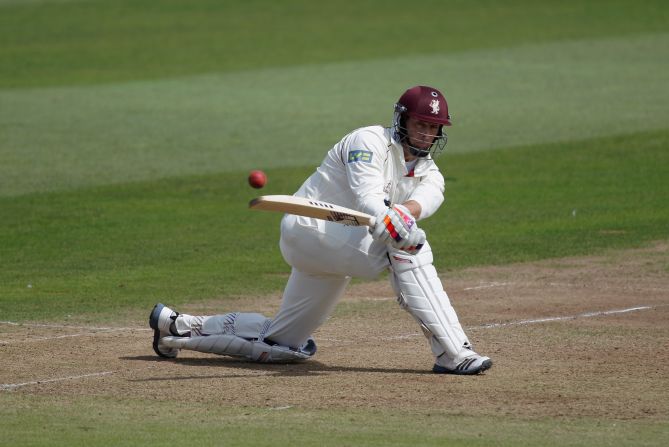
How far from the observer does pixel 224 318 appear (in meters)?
8.98

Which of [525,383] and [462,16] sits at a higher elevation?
[462,16]

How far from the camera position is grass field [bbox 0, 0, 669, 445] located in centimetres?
734

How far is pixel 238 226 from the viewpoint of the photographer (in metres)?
15.2

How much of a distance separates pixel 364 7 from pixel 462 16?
3.34 m

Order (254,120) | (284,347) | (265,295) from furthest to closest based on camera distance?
1. (254,120)
2. (265,295)
3. (284,347)

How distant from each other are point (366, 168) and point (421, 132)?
0.48 metres

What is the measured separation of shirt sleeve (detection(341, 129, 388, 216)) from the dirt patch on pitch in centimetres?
108

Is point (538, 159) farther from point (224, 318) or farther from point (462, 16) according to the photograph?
point (462, 16)

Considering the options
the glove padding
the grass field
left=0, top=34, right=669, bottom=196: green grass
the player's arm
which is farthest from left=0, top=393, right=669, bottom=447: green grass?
left=0, top=34, right=669, bottom=196: green grass

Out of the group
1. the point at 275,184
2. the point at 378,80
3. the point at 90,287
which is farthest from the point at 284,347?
the point at 378,80

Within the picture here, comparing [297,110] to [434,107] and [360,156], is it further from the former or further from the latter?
[360,156]

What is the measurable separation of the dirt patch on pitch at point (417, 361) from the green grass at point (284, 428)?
223 millimetres

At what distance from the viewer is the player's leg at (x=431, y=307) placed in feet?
26.8

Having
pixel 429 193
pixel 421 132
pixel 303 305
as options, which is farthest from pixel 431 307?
pixel 421 132
